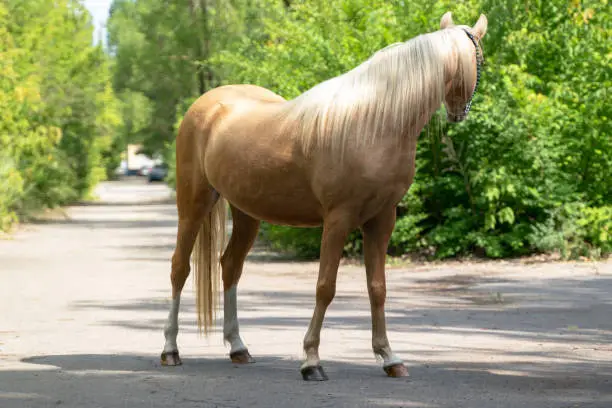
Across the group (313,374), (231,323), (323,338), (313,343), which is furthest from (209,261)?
(313,374)

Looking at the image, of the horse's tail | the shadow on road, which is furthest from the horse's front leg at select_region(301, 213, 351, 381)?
the horse's tail

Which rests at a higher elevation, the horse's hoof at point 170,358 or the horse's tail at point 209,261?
the horse's tail at point 209,261

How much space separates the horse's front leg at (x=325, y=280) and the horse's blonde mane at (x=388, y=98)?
0.48 metres

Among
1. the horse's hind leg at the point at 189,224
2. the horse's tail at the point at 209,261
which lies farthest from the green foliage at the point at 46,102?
the horse's hind leg at the point at 189,224

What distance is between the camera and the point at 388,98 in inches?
305

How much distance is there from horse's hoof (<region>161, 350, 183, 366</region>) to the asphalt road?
0.09 m

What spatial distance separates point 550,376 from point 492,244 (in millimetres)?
10941

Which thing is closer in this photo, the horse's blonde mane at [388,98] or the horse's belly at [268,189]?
the horse's blonde mane at [388,98]

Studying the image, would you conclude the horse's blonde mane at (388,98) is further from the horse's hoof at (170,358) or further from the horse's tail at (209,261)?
the horse's hoof at (170,358)

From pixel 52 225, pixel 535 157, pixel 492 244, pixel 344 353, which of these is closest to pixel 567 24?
pixel 535 157

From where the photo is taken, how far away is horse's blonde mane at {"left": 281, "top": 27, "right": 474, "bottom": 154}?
7727mm

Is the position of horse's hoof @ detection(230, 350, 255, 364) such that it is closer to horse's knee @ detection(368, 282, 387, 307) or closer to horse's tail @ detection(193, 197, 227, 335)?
horse's tail @ detection(193, 197, 227, 335)

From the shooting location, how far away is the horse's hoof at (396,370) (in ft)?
25.6

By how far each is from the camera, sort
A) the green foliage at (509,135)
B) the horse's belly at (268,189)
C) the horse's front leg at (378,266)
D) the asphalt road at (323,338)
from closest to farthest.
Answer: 1. the asphalt road at (323,338)
2. the horse's front leg at (378,266)
3. the horse's belly at (268,189)
4. the green foliage at (509,135)
